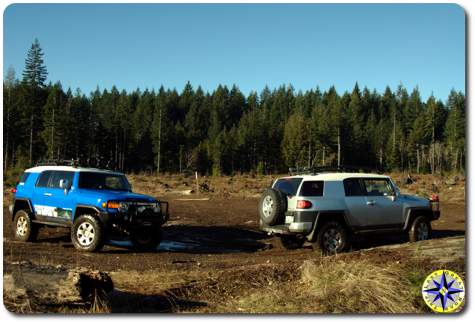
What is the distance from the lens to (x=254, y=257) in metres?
10.5

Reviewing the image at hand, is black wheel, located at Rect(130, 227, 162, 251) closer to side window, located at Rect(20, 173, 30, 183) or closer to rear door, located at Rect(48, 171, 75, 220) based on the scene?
rear door, located at Rect(48, 171, 75, 220)

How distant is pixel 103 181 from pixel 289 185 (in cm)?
424

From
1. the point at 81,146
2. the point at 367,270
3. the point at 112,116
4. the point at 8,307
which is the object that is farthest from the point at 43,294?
the point at 112,116

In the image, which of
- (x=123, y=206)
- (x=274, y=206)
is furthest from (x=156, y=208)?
(x=274, y=206)

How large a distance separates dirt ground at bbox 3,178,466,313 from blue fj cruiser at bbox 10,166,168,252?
0.38 m

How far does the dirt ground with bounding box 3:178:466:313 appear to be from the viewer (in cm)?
631

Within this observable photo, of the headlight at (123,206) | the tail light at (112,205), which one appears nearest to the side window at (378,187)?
the headlight at (123,206)

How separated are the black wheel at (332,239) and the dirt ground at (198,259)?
0.30 meters

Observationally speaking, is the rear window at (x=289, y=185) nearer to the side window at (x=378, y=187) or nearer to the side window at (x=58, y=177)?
the side window at (x=378, y=187)

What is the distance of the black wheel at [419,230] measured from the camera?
11.4 metres

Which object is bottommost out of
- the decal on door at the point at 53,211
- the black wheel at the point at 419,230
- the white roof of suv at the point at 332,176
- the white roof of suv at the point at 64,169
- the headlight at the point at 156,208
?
the black wheel at the point at 419,230

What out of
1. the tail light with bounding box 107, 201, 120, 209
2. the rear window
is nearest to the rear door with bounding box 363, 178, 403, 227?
the rear window

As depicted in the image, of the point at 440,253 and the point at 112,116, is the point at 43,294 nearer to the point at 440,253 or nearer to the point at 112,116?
the point at 440,253

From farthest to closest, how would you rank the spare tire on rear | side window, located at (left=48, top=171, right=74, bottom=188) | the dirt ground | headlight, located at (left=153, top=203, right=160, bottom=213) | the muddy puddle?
the muddy puddle, side window, located at (left=48, top=171, right=74, bottom=188), headlight, located at (left=153, top=203, right=160, bottom=213), the spare tire on rear, the dirt ground
